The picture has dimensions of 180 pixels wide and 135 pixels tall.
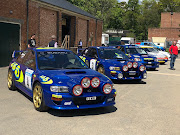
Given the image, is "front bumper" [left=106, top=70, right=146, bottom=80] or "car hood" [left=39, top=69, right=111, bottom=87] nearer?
"car hood" [left=39, top=69, right=111, bottom=87]

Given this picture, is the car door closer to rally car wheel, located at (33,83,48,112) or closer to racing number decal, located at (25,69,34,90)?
racing number decal, located at (25,69,34,90)

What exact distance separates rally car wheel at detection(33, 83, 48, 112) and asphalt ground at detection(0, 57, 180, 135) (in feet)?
0.41

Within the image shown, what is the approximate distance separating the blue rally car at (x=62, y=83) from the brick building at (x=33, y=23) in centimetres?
953

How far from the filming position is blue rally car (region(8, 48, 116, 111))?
5328 mm

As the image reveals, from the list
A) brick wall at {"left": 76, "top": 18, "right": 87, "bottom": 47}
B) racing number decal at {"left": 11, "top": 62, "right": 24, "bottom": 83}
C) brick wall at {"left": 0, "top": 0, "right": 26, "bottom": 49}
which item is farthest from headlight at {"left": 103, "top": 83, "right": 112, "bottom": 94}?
brick wall at {"left": 76, "top": 18, "right": 87, "bottom": 47}

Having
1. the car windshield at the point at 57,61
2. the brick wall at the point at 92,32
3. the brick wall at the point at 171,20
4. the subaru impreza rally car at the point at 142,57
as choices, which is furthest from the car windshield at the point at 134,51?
the brick wall at the point at 171,20

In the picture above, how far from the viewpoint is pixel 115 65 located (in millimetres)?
9953

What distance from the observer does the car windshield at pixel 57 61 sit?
6.39 meters

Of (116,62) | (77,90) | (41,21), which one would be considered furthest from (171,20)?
(77,90)

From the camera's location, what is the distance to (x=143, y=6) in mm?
96750

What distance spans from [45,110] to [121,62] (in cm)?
518

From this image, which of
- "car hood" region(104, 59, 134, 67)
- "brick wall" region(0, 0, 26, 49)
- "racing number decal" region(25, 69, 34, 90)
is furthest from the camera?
"brick wall" region(0, 0, 26, 49)

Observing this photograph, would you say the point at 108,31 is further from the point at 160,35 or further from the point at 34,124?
the point at 34,124

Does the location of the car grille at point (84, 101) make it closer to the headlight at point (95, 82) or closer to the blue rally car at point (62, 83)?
the blue rally car at point (62, 83)
